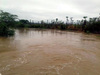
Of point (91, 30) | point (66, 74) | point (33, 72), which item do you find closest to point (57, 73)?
point (66, 74)

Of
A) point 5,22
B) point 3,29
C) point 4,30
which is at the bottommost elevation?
point 4,30

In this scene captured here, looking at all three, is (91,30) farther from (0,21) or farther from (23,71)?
(23,71)

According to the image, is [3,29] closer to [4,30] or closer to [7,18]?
[4,30]

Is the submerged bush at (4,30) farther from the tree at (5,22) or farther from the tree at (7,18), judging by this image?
the tree at (7,18)

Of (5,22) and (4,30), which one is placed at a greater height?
(5,22)

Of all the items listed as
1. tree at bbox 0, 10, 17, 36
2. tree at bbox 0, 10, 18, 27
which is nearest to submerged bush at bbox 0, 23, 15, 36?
tree at bbox 0, 10, 17, 36

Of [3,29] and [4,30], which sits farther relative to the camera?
[4,30]

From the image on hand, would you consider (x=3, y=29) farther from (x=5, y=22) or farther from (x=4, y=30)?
(x=5, y=22)

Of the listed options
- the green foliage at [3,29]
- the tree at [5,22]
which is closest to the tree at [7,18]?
the tree at [5,22]

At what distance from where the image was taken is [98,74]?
14.3ft

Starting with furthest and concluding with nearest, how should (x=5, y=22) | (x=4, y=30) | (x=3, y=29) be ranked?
(x=5, y=22)
(x=4, y=30)
(x=3, y=29)

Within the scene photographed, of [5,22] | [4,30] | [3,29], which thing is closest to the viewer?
[3,29]

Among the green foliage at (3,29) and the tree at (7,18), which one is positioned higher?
the tree at (7,18)

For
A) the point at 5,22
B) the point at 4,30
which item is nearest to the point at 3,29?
the point at 4,30
